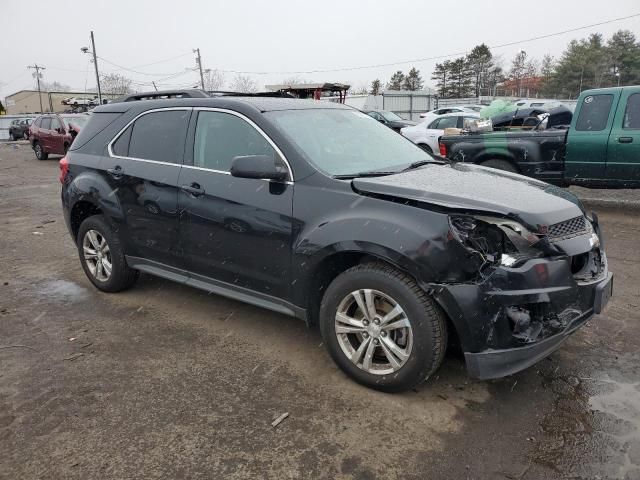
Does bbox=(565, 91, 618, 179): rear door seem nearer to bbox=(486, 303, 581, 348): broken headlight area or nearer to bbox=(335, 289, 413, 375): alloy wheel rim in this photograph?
bbox=(486, 303, 581, 348): broken headlight area

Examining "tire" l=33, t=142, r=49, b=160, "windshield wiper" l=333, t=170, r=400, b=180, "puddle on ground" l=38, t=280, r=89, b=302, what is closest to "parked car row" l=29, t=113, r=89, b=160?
"tire" l=33, t=142, r=49, b=160

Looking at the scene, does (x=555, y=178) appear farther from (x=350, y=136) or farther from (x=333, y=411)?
(x=333, y=411)

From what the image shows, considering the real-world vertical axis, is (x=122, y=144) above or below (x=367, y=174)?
above

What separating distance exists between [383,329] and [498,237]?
2.72 feet

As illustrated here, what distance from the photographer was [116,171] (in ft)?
14.7

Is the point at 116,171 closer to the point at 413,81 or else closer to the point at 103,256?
the point at 103,256

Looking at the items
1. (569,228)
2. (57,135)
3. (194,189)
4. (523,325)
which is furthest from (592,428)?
(57,135)

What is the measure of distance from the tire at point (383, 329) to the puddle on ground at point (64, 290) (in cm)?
288

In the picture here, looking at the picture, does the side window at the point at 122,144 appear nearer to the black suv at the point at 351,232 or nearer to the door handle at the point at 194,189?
the black suv at the point at 351,232

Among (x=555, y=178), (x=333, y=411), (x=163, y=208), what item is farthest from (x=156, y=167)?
(x=555, y=178)

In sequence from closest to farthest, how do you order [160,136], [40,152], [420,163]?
[420,163]
[160,136]
[40,152]

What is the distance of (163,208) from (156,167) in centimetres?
37

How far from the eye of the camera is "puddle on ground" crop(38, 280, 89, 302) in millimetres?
4918

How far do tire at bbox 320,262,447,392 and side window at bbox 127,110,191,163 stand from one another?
1.84m
